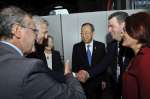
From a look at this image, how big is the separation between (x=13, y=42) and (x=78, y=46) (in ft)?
12.6

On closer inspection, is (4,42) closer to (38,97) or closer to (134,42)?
(38,97)

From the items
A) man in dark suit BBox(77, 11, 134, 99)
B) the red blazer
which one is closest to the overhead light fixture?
man in dark suit BBox(77, 11, 134, 99)

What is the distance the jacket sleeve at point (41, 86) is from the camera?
7.55 ft

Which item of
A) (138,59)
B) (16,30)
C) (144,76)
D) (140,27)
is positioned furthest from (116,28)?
(16,30)

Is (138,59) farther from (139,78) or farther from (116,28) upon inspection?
(116,28)

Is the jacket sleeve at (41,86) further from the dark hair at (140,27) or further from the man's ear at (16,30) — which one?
the dark hair at (140,27)

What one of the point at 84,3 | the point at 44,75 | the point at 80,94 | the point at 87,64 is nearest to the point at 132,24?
the point at 80,94

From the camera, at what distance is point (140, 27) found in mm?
3533

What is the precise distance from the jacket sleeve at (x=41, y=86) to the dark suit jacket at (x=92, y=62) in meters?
3.56

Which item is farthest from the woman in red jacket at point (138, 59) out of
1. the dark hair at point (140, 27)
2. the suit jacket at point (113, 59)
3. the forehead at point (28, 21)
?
the forehead at point (28, 21)

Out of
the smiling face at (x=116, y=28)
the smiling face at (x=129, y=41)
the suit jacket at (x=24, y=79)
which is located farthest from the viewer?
the smiling face at (x=116, y=28)

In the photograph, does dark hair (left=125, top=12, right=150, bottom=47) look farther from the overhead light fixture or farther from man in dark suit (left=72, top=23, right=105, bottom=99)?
the overhead light fixture

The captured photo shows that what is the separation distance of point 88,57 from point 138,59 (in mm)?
2779

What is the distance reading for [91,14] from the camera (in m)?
7.11
